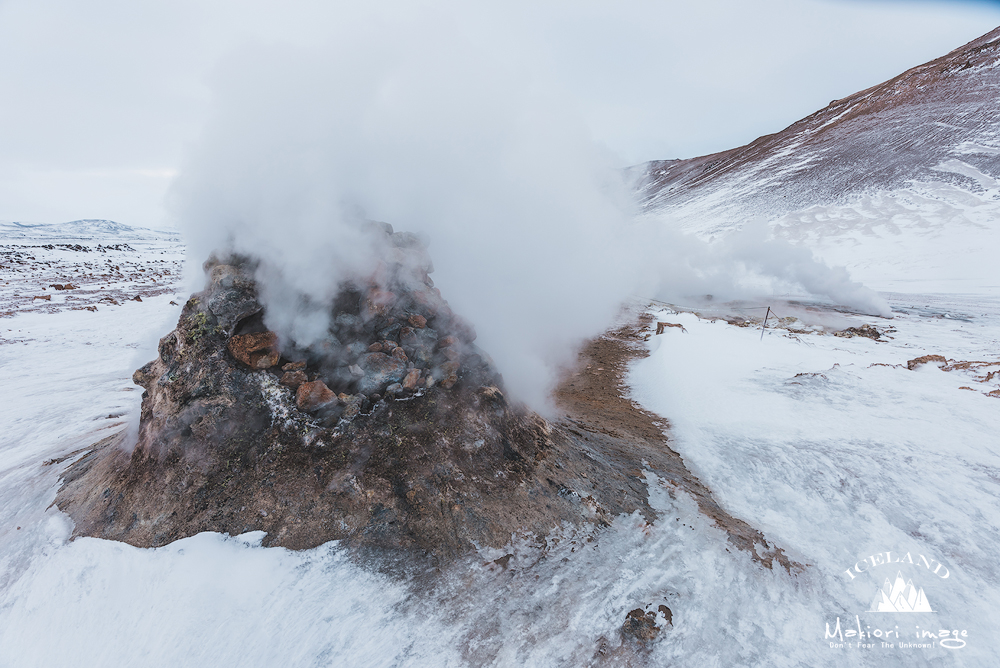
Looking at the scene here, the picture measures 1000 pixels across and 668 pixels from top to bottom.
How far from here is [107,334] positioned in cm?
1010

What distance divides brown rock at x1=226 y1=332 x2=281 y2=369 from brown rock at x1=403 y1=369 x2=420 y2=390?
129 cm

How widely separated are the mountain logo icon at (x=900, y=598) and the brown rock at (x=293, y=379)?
16.8ft

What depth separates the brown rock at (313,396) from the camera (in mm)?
3674

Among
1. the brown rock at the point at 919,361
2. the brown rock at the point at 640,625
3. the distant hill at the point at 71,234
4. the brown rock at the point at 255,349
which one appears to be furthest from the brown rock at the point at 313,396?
the distant hill at the point at 71,234

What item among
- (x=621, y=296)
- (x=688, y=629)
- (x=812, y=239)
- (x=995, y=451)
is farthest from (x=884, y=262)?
(x=688, y=629)

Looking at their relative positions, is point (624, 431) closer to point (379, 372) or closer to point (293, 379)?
point (379, 372)

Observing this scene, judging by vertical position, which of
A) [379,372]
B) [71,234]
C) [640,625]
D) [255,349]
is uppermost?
[71,234]

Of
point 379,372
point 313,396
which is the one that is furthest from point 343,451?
point 379,372

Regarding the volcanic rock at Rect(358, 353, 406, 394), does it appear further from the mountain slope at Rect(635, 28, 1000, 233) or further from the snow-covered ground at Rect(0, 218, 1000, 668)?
the mountain slope at Rect(635, 28, 1000, 233)

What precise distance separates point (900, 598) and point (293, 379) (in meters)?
5.49

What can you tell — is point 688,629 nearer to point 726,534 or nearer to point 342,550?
point 726,534

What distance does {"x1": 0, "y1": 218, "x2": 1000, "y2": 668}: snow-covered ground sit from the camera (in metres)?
2.55

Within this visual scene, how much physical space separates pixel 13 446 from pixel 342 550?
4894 mm

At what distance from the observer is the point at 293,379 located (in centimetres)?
375
